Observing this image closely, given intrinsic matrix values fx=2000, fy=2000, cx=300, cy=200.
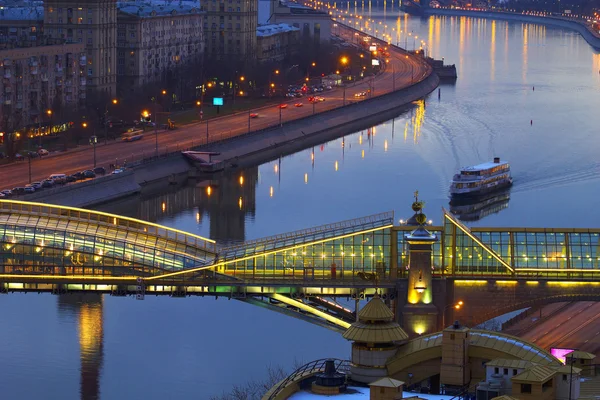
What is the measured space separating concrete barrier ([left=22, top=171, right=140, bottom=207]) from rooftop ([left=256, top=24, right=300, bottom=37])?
6441cm

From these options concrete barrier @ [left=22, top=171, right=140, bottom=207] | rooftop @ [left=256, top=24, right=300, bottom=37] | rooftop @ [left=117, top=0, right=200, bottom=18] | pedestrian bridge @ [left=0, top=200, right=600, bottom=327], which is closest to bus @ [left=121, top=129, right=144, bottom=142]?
concrete barrier @ [left=22, top=171, right=140, bottom=207]

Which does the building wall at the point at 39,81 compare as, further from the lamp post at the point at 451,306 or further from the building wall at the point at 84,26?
the lamp post at the point at 451,306

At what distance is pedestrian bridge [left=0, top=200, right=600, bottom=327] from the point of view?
40.8 m

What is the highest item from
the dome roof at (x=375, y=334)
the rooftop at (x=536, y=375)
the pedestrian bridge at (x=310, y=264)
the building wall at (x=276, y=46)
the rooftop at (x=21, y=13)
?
the rooftop at (x=536, y=375)

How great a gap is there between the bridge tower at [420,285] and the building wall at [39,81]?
5189 centimetres

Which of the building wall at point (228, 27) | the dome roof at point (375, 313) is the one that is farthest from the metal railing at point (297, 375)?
the building wall at point (228, 27)

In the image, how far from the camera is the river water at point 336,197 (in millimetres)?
43656

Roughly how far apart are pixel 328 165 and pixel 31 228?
47247 millimetres

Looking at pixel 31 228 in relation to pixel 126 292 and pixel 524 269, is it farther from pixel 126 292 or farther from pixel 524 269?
pixel 524 269

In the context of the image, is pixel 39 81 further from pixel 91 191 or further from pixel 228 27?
pixel 228 27

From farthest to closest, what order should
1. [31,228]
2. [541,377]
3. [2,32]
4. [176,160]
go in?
1. [2,32]
2. [176,160]
3. [31,228]
4. [541,377]

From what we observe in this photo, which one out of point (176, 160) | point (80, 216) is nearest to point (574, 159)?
point (176, 160)

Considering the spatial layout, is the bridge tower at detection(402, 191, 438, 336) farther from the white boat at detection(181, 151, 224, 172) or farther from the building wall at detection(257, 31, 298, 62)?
the building wall at detection(257, 31, 298, 62)

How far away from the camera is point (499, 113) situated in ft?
374
